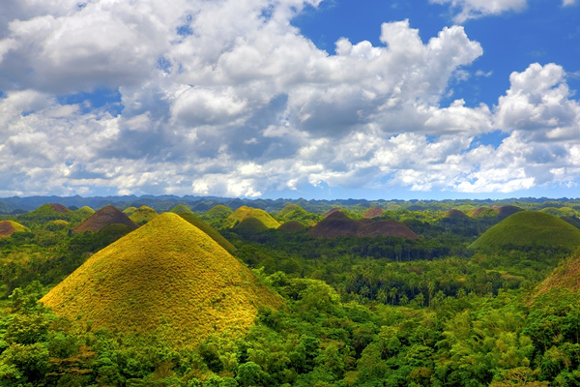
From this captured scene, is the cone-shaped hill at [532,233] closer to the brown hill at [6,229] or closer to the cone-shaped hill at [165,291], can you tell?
the cone-shaped hill at [165,291]

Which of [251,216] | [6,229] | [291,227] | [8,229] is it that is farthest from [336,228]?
[6,229]

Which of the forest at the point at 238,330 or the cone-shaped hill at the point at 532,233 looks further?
the cone-shaped hill at the point at 532,233

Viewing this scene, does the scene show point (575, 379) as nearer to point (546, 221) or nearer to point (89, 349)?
point (89, 349)

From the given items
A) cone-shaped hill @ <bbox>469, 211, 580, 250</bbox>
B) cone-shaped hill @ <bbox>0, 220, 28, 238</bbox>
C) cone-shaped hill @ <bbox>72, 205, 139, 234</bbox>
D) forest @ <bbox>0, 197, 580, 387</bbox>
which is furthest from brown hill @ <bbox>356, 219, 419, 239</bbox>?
cone-shaped hill @ <bbox>0, 220, 28, 238</bbox>

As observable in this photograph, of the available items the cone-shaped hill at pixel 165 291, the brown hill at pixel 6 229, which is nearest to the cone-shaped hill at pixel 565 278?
the cone-shaped hill at pixel 165 291

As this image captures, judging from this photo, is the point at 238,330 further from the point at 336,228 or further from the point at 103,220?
the point at 336,228

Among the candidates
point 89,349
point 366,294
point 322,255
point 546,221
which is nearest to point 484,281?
point 366,294

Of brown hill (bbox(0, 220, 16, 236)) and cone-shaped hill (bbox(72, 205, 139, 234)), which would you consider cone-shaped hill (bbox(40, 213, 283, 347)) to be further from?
brown hill (bbox(0, 220, 16, 236))

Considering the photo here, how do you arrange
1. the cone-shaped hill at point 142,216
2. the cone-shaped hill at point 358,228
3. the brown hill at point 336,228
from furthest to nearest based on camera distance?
the cone-shaped hill at point 142,216 → the brown hill at point 336,228 → the cone-shaped hill at point 358,228
